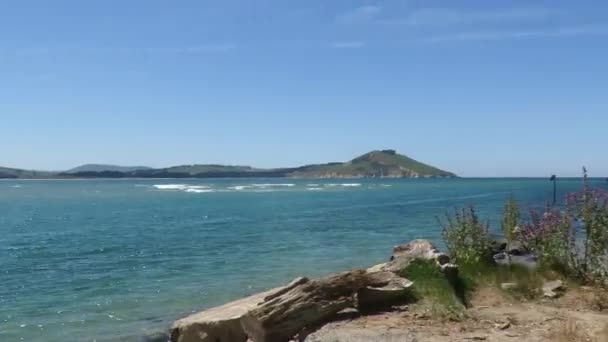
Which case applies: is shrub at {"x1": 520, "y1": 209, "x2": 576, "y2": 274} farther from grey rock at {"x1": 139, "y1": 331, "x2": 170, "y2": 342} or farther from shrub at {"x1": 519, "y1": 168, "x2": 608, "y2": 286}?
grey rock at {"x1": 139, "y1": 331, "x2": 170, "y2": 342}

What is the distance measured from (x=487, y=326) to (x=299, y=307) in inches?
117

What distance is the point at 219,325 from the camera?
11.2 m

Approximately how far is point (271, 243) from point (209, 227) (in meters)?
14.1

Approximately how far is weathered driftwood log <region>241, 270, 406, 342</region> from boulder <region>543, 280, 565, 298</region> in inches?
155

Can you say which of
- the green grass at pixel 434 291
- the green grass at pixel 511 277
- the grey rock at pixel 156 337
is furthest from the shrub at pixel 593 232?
the grey rock at pixel 156 337

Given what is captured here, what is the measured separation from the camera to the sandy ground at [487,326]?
9.09 metres

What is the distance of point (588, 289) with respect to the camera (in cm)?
1252

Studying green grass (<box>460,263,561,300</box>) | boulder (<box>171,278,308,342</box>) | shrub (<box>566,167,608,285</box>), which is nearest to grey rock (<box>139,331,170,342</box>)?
boulder (<box>171,278,308,342</box>)

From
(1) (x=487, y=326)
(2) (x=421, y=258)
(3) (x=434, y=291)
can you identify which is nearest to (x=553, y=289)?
(2) (x=421, y=258)

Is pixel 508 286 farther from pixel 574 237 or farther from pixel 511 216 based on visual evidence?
pixel 511 216

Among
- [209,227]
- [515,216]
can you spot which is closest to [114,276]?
[515,216]

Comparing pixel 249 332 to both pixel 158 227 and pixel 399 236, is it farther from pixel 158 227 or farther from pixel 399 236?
pixel 158 227

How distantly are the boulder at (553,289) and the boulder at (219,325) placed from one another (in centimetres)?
504

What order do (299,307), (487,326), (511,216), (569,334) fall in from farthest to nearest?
(511,216), (299,307), (487,326), (569,334)
